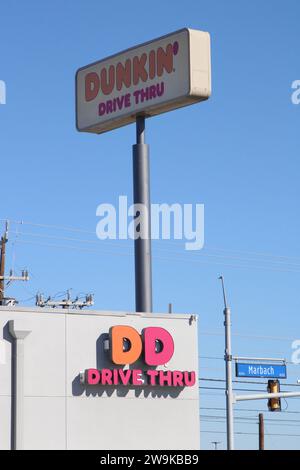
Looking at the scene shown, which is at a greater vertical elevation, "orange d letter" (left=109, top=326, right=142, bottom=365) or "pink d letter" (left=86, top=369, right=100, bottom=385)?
"orange d letter" (left=109, top=326, right=142, bottom=365)

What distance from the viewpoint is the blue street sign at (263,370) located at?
53.1 meters

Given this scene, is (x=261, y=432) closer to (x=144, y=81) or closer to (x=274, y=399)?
(x=274, y=399)

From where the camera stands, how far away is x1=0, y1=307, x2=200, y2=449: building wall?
30031mm

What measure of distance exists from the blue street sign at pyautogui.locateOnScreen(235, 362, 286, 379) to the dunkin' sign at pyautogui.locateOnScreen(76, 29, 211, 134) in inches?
802

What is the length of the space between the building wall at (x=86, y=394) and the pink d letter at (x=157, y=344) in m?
0.26

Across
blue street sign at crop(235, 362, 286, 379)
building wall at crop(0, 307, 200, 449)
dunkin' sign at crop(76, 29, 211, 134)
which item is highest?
dunkin' sign at crop(76, 29, 211, 134)

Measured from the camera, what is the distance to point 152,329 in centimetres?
3161

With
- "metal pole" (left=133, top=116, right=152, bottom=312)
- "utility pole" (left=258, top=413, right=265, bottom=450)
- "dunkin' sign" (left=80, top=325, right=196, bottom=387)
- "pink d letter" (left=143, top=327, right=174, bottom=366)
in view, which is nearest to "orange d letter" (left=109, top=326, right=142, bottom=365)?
"dunkin' sign" (left=80, top=325, right=196, bottom=387)

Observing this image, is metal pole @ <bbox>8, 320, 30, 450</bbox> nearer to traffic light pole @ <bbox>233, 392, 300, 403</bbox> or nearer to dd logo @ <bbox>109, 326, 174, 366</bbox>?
dd logo @ <bbox>109, 326, 174, 366</bbox>

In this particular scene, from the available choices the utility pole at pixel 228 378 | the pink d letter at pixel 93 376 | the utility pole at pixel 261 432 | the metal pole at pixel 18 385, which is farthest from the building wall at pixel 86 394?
the utility pole at pixel 261 432

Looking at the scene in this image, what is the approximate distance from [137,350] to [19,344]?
3.04 metres

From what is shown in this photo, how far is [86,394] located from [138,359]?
5.12ft

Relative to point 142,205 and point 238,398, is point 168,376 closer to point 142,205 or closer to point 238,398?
point 142,205
